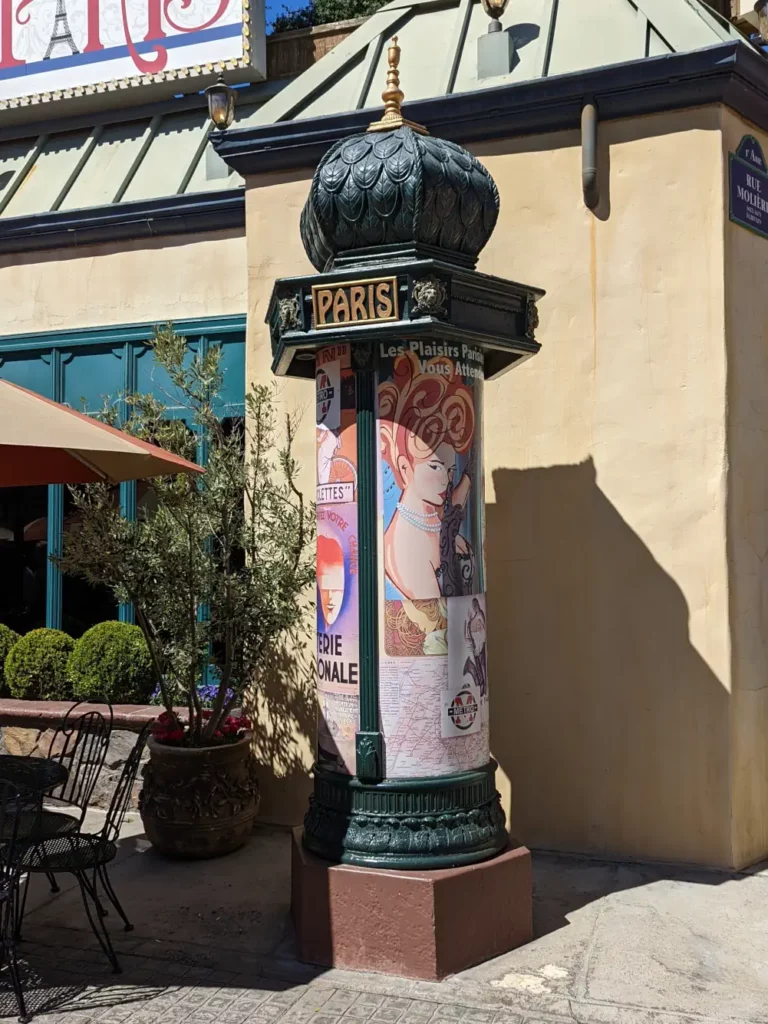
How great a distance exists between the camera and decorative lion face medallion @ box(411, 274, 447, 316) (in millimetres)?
4680

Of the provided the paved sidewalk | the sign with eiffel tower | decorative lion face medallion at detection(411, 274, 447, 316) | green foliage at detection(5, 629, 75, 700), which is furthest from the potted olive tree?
the sign with eiffel tower

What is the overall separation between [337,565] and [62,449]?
→ 5.18ft

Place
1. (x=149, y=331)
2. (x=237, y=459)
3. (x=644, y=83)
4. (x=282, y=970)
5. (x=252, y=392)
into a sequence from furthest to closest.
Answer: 1. (x=149, y=331)
2. (x=252, y=392)
3. (x=237, y=459)
4. (x=644, y=83)
5. (x=282, y=970)

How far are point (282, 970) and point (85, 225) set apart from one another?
6.46 metres

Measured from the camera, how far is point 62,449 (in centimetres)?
526

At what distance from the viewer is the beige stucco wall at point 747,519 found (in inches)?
241

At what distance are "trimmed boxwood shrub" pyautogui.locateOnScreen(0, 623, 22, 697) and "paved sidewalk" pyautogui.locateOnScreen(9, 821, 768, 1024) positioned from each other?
2.81 m

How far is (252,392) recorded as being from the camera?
7.18 m

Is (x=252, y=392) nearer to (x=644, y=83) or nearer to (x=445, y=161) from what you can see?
(x=445, y=161)

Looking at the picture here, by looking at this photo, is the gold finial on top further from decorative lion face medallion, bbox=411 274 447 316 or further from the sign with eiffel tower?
the sign with eiffel tower

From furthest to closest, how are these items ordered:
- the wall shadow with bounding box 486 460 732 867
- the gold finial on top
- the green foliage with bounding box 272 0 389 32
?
the green foliage with bounding box 272 0 389 32
the wall shadow with bounding box 486 460 732 867
the gold finial on top

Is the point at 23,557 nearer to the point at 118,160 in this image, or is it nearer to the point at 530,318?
the point at 118,160

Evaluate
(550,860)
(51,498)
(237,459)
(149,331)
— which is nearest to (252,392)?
(237,459)

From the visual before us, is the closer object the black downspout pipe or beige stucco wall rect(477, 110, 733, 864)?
beige stucco wall rect(477, 110, 733, 864)
